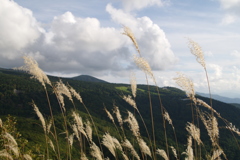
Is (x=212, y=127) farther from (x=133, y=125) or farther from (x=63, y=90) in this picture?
(x=63, y=90)

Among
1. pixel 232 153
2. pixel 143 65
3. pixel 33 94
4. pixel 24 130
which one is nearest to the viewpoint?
pixel 143 65

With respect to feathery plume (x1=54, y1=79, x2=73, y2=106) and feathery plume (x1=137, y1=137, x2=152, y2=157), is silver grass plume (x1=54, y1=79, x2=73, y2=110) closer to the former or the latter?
feathery plume (x1=54, y1=79, x2=73, y2=106)

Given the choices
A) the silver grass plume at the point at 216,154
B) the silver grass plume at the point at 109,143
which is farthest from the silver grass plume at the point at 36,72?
the silver grass plume at the point at 216,154

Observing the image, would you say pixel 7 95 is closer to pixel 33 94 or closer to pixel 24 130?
pixel 33 94

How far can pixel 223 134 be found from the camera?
538 feet

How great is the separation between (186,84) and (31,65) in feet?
9.97

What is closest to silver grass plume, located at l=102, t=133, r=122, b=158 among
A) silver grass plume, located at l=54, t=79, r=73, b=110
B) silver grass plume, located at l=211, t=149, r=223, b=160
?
silver grass plume, located at l=54, t=79, r=73, b=110

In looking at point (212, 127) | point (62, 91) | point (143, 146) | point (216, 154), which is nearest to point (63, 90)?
point (62, 91)

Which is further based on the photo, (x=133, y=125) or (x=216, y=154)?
(x=133, y=125)

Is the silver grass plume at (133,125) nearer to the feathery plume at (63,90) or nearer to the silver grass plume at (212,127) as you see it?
the feathery plume at (63,90)

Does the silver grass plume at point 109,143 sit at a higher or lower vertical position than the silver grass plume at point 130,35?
lower

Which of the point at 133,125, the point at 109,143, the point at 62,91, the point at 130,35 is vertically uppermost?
the point at 130,35

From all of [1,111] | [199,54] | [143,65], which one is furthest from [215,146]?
[1,111]

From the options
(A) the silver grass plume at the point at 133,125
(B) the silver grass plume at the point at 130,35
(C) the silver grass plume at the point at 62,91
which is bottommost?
(A) the silver grass plume at the point at 133,125
